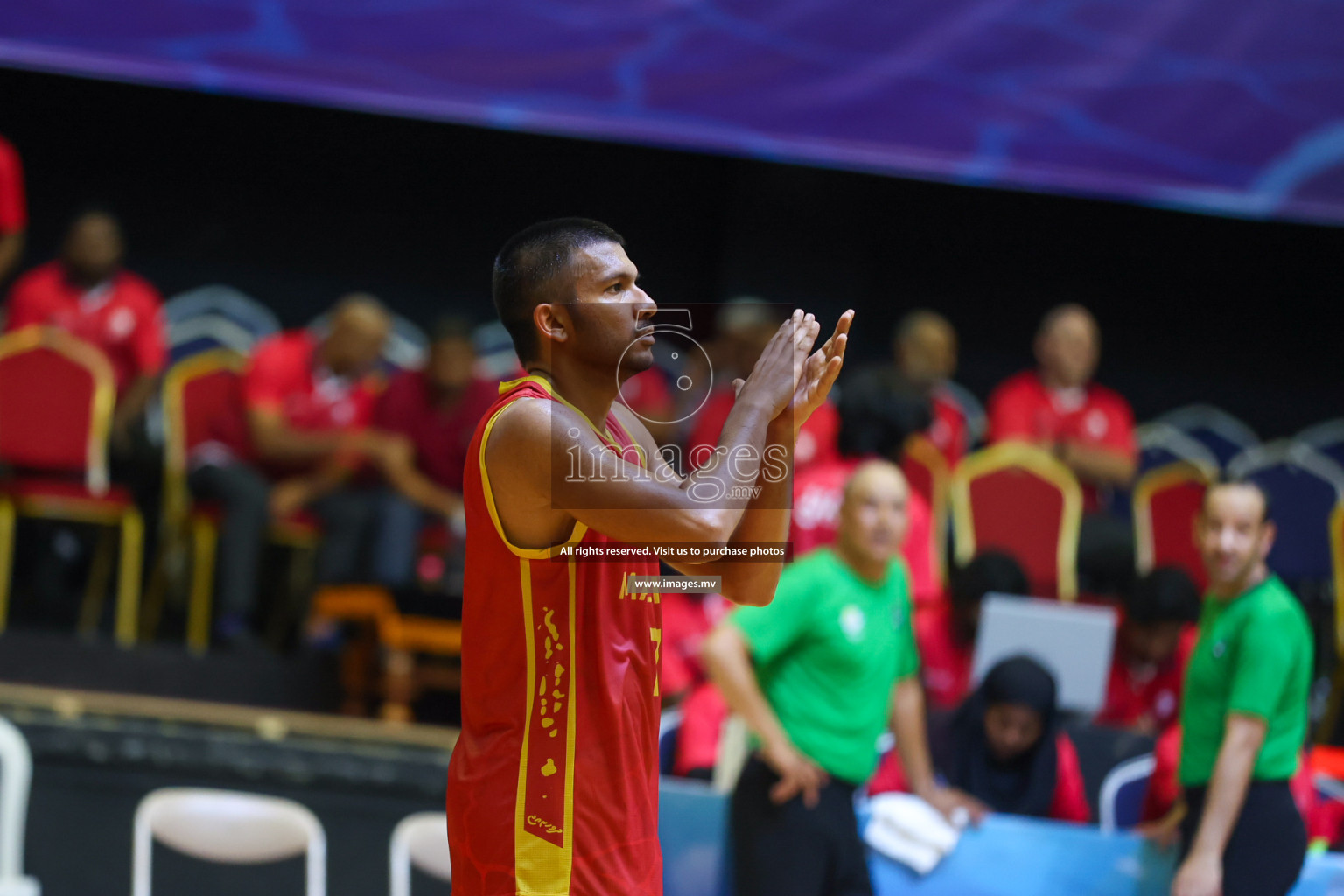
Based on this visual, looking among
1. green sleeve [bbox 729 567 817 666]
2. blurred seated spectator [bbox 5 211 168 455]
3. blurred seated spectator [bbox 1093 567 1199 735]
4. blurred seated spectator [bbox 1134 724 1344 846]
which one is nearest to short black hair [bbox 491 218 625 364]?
green sleeve [bbox 729 567 817 666]

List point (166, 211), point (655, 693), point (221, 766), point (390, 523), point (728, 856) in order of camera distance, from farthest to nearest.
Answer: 1. point (166, 211)
2. point (390, 523)
3. point (221, 766)
4. point (728, 856)
5. point (655, 693)

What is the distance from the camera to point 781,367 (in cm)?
189

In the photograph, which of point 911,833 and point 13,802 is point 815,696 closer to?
point 911,833

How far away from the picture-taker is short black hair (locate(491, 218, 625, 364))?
6.59ft

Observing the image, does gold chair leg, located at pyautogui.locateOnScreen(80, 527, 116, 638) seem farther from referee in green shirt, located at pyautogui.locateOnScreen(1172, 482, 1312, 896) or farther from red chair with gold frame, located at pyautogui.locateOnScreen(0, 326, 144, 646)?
referee in green shirt, located at pyautogui.locateOnScreen(1172, 482, 1312, 896)

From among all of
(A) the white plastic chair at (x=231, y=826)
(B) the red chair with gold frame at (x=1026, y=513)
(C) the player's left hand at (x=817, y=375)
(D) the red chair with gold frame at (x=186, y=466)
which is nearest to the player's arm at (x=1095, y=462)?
(B) the red chair with gold frame at (x=1026, y=513)

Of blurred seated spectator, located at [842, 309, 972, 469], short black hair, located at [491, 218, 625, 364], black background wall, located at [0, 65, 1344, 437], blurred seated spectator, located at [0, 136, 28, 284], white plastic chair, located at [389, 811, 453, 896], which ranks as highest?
black background wall, located at [0, 65, 1344, 437]

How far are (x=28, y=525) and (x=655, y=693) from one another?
14.8 feet

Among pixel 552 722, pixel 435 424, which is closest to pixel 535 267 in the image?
pixel 552 722

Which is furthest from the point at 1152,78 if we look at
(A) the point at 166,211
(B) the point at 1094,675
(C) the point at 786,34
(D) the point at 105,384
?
(A) the point at 166,211

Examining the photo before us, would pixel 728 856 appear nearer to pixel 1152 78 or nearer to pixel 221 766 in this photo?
pixel 221 766

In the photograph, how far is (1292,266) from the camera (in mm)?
8008

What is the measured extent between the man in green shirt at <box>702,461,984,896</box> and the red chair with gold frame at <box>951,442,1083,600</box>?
5.95 feet

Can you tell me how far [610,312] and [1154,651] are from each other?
3522 millimetres
